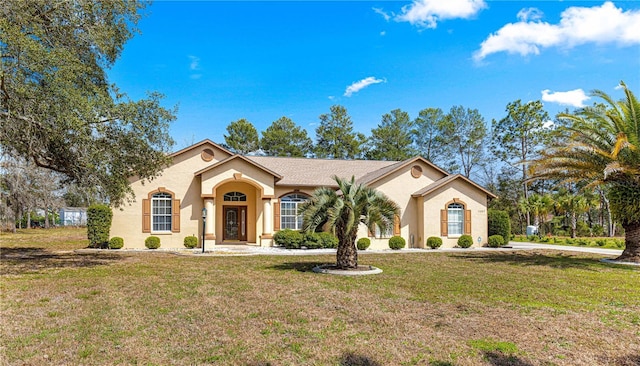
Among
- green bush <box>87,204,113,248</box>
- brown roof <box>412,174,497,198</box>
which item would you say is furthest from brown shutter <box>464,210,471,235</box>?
green bush <box>87,204,113,248</box>

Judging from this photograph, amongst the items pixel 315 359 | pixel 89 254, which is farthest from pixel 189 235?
pixel 315 359

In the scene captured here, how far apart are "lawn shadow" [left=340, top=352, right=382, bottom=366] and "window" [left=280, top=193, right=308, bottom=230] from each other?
18.0 metres

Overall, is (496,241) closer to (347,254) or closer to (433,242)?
(433,242)

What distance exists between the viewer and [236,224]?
81.8 feet

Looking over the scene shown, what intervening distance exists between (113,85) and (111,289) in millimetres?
8794

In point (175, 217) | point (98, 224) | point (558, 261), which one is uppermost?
point (175, 217)

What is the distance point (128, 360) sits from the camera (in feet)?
17.5

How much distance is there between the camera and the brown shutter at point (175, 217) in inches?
859

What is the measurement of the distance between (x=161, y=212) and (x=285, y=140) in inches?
945

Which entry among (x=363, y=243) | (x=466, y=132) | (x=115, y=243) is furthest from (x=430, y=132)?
(x=115, y=243)

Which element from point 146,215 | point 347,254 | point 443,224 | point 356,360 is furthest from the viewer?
point 443,224

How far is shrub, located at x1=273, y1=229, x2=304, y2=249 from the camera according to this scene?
21459 millimetres

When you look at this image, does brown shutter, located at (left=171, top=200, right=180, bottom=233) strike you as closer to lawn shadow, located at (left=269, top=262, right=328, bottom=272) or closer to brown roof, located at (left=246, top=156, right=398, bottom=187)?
brown roof, located at (left=246, top=156, right=398, bottom=187)

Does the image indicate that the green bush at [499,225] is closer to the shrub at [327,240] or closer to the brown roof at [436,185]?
the brown roof at [436,185]
